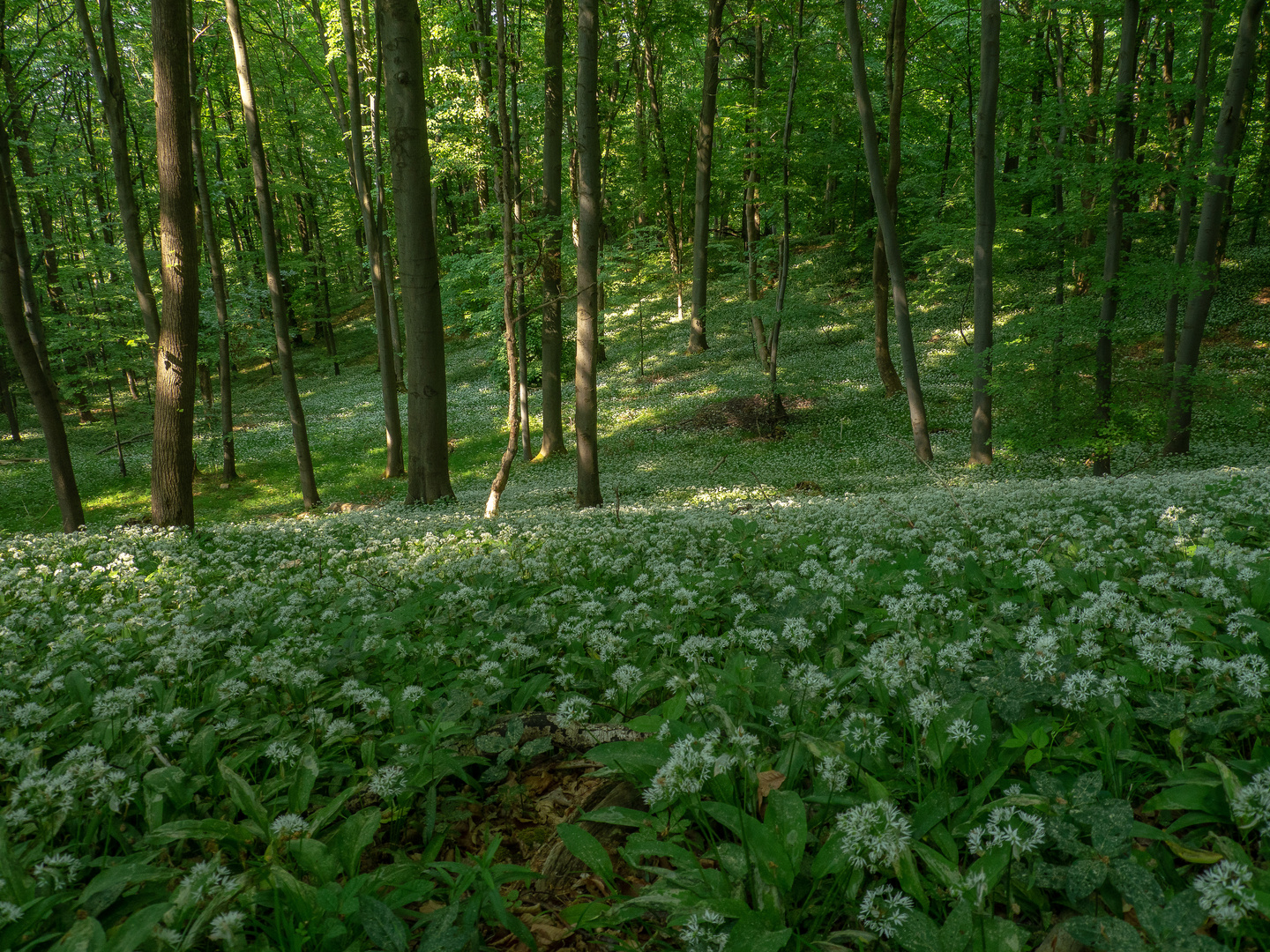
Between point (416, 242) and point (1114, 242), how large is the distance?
13.7 meters

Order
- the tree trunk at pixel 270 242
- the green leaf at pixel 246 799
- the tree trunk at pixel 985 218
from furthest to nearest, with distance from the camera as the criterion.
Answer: the tree trunk at pixel 270 242, the tree trunk at pixel 985 218, the green leaf at pixel 246 799

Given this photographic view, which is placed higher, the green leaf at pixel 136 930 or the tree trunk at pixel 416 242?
the tree trunk at pixel 416 242

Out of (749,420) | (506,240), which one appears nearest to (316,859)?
(506,240)

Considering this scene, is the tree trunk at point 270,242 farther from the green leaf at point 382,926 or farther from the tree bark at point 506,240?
the green leaf at point 382,926

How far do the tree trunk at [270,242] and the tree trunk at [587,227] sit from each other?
10094 millimetres

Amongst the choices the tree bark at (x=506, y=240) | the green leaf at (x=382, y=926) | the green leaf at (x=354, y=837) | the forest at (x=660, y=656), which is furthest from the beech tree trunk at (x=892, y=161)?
the green leaf at (x=382, y=926)

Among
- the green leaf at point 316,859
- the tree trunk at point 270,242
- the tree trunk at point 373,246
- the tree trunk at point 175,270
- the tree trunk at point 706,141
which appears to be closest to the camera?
the green leaf at point 316,859

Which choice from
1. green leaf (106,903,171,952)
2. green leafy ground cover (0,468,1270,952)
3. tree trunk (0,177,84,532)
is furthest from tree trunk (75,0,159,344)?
green leaf (106,903,171,952)

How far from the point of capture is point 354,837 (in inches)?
96.7

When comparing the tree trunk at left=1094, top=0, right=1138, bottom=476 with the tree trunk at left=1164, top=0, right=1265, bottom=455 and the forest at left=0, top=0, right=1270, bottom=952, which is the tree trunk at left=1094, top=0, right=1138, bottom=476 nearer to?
the forest at left=0, top=0, right=1270, bottom=952

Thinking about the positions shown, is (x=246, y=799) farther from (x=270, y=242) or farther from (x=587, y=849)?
(x=270, y=242)

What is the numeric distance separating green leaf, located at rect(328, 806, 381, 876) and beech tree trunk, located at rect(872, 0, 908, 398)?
1834 centimetres

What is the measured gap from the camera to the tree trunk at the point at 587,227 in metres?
11.3

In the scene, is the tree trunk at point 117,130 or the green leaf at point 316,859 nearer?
the green leaf at point 316,859
